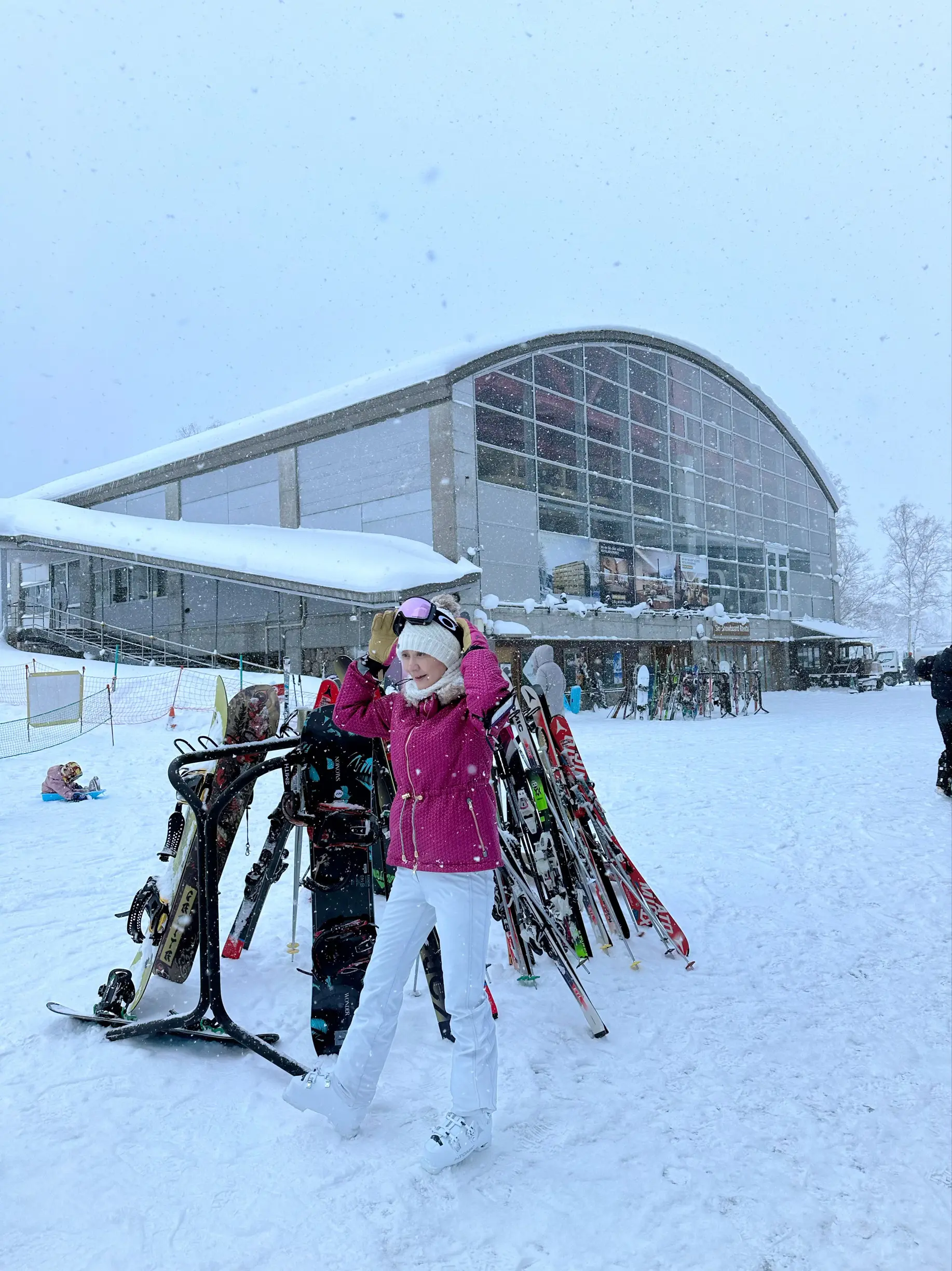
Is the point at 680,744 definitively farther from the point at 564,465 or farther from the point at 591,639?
the point at 564,465

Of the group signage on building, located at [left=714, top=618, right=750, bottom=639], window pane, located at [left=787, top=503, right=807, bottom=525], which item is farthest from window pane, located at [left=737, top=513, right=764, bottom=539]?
signage on building, located at [left=714, top=618, right=750, bottom=639]

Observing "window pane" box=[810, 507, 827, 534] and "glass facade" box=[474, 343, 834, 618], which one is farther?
"window pane" box=[810, 507, 827, 534]

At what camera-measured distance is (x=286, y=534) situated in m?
23.3

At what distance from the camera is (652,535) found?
2888 cm

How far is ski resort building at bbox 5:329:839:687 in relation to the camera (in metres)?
22.5

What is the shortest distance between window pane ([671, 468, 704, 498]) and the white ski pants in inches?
1144

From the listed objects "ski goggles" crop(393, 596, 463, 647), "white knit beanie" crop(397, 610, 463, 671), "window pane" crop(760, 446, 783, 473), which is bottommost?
"white knit beanie" crop(397, 610, 463, 671)

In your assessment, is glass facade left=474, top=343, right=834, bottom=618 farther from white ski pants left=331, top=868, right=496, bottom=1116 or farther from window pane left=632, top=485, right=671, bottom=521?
A: white ski pants left=331, top=868, right=496, bottom=1116

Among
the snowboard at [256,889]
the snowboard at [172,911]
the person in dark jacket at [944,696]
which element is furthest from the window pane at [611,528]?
the snowboard at [172,911]

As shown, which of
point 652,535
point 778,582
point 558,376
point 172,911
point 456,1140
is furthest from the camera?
point 778,582

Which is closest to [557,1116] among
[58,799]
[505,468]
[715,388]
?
[58,799]

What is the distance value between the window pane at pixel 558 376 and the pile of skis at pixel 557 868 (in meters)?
22.0

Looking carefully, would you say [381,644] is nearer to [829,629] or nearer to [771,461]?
[771,461]

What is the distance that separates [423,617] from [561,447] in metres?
23.7
